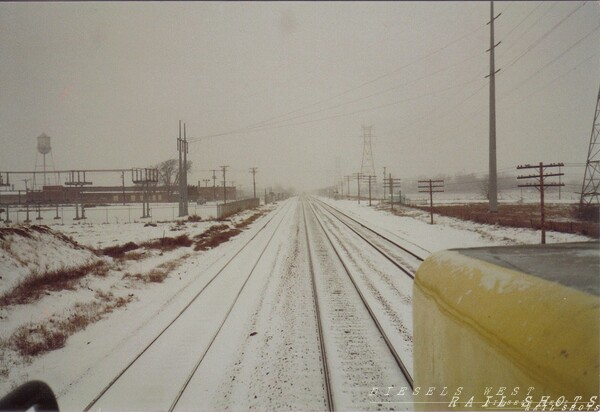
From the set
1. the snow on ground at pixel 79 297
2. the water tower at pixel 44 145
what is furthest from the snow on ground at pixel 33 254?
the water tower at pixel 44 145

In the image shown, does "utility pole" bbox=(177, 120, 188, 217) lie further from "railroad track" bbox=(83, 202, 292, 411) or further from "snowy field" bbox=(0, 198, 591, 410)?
"railroad track" bbox=(83, 202, 292, 411)

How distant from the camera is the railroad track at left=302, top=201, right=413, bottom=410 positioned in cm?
471

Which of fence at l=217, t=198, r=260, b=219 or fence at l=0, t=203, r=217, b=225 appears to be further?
fence at l=0, t=203, r=217, b=225

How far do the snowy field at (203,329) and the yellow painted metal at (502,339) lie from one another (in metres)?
2.57

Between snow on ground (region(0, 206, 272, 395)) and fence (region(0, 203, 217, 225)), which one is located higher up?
fence (region(0, 203, 217, 225))

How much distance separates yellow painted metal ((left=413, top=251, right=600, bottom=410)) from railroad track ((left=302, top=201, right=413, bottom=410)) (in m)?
2.23

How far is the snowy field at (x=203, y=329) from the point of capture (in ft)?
15.8

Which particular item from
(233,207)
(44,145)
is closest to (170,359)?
(233,207)

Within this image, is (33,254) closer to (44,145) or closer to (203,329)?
(203,329)

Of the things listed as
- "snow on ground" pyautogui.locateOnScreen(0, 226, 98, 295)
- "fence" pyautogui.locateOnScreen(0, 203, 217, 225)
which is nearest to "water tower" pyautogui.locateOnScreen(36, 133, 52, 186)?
"fence" pyautogui.locateOnScreen(0, 203, 217, 225)

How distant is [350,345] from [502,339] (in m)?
4.67

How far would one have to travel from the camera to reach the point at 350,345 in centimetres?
600

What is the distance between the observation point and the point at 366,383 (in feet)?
15.7

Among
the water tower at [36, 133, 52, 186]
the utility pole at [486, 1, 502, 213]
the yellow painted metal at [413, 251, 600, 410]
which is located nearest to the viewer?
the yellow painted metal at [413, 251, 600, 410]
